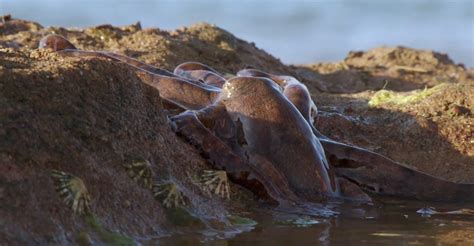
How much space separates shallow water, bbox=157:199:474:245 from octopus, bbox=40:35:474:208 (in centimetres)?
23

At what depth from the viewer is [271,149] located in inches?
274

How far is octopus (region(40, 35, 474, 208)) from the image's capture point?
6762 millimetres

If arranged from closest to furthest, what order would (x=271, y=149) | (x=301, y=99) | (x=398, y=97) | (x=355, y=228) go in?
(x=355, y=228), (x=271, y=149), (x=301, y=99), (x=398, y=97)

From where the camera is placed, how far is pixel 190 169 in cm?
641

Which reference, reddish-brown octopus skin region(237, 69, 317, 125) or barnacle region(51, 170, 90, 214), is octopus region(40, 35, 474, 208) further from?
barnacle region(51, 170, 90, 214)

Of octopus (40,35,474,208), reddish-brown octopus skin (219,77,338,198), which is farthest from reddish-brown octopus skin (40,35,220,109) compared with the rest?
reddish-brown octopus skin (219,77,338,198)

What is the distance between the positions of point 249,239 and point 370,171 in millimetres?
2054

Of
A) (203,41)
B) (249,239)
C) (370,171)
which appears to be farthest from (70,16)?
(249,239)

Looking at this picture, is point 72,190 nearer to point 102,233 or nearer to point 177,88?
point 102,233

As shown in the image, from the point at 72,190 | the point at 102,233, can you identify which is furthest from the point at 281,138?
the point at 72,190

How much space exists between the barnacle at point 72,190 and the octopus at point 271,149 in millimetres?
1309

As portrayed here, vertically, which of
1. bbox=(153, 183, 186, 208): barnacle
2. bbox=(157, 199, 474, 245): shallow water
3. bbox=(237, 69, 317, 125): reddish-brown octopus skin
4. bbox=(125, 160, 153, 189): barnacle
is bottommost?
bbox=(157, 199, 474, 245): shallow water

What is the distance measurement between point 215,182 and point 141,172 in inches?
30.4

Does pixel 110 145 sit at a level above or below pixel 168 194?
above
